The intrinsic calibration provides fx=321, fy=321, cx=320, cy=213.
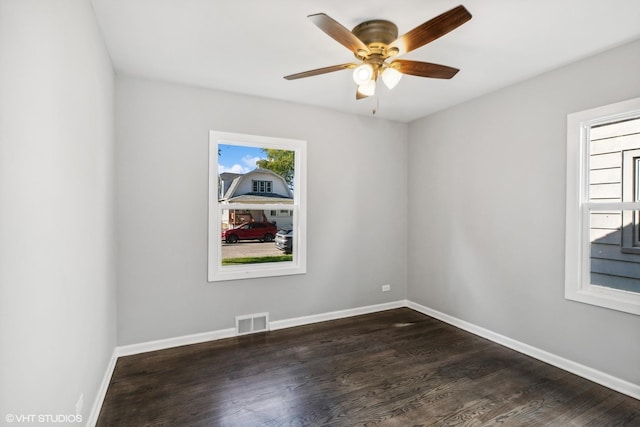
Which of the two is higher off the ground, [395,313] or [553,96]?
[553,96]

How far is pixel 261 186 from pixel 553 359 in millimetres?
3316

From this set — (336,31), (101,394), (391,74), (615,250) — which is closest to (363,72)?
(391,74)

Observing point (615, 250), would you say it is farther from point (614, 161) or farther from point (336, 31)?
point (336, 31)

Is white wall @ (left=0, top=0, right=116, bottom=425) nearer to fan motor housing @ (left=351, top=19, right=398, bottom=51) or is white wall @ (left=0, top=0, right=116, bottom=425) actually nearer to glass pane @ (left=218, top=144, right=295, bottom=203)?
glass pane @ (left=218, top=144, right=295, bottom=203)

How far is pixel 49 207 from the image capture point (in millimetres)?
1328

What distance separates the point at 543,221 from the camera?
296 centimetres

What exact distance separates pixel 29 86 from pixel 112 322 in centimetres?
228

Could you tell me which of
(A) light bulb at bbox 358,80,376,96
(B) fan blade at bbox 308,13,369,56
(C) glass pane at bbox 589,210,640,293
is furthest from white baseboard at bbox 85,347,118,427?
(C) glass pane at bbox 589,210,640,293

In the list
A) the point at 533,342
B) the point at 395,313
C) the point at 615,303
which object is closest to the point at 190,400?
the point at 395,313

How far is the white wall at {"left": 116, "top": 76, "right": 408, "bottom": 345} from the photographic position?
3.04 m

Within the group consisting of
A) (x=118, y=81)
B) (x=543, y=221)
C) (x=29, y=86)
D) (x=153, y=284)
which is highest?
(x=118, y=81)

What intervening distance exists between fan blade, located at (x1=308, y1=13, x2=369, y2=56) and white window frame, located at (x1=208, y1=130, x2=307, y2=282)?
1.77 m

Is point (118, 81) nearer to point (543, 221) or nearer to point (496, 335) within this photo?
point (543, 221)

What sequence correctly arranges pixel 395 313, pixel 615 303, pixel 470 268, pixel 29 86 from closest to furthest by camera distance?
pixel 29 86 < pixel 615 303 < pixel 470 268 < pixel 395 313
